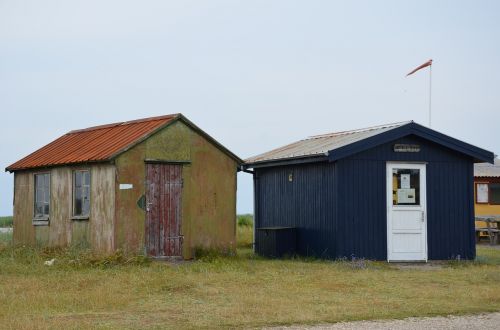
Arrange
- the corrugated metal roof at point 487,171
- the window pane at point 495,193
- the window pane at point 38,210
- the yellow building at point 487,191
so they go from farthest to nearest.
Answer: the window pane at point 495,193 < the yellow building at point 487,191 < the corrugated metal roof at point 487,171 < the window pane at point 38,210

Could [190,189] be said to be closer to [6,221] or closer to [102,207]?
[102,207]

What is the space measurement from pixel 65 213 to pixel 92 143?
6.07 ft

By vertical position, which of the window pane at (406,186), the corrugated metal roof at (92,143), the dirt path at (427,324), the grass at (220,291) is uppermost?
the corrugated metal roof at (92,143)

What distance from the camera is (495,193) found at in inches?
1355

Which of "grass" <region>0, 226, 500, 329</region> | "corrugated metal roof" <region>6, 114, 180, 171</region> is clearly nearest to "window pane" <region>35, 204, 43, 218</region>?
"corrugated metal roof" <region>6, 114, 180, 171</region>

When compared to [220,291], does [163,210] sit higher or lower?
higher

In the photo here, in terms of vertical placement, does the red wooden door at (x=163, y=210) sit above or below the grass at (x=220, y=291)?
above

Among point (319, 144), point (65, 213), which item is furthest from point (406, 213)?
point (65, 213)

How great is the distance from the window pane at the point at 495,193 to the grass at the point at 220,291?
1504 centimetres

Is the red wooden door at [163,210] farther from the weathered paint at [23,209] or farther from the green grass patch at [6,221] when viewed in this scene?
the green grass patch at [6,221]

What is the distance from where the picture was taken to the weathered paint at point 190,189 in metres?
18.5

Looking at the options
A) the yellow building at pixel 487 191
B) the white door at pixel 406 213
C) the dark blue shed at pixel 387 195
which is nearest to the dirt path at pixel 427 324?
the dark blue shed at pixel 387 195

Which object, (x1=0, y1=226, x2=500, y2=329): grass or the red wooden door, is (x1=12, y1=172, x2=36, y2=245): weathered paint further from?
the red wooden door

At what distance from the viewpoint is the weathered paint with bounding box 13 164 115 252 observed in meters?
18.6
